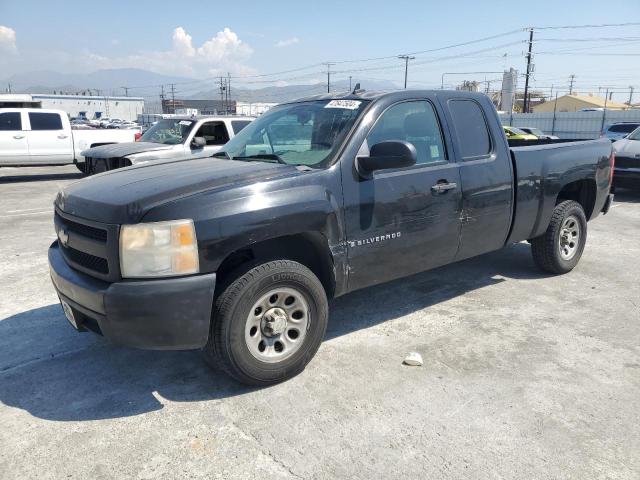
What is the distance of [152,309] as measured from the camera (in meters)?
2.79

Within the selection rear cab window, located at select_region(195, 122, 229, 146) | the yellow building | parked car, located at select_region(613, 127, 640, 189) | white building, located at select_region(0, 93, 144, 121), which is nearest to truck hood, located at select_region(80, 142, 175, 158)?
rear cab window, located at select_region(195, 122, 229, 146)

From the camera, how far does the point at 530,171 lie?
15.8 feet

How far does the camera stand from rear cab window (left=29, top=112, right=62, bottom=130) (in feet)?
47.8

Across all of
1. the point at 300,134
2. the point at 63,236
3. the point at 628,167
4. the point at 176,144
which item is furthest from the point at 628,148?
the point at 63,236

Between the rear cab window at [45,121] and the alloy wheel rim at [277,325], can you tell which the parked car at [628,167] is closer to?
the alloy wheel rim at [277,325]

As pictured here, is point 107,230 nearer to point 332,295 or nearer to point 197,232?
point 197,232

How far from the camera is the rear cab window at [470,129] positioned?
14.2 feet

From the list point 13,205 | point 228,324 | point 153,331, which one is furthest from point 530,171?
point 13,205

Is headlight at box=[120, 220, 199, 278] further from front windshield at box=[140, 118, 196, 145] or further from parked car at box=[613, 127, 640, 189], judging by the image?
parked car at box=[613, 127, 640, 189]

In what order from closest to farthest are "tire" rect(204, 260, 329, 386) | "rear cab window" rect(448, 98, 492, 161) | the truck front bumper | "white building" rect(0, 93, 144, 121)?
the truck front bumper
"tire" rect(204, 260, 329, 386)
"rear cab window" rect(448, 98, 492, 161)
"white building" rect(0, 93, 144, 121)

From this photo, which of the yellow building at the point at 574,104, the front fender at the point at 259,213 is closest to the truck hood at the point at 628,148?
the front fender at the point at 259,213

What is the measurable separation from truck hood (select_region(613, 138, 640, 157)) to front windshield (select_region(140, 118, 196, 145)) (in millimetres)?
8775

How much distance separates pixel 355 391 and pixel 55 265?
211 cm

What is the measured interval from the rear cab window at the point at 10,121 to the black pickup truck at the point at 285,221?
1266cm
